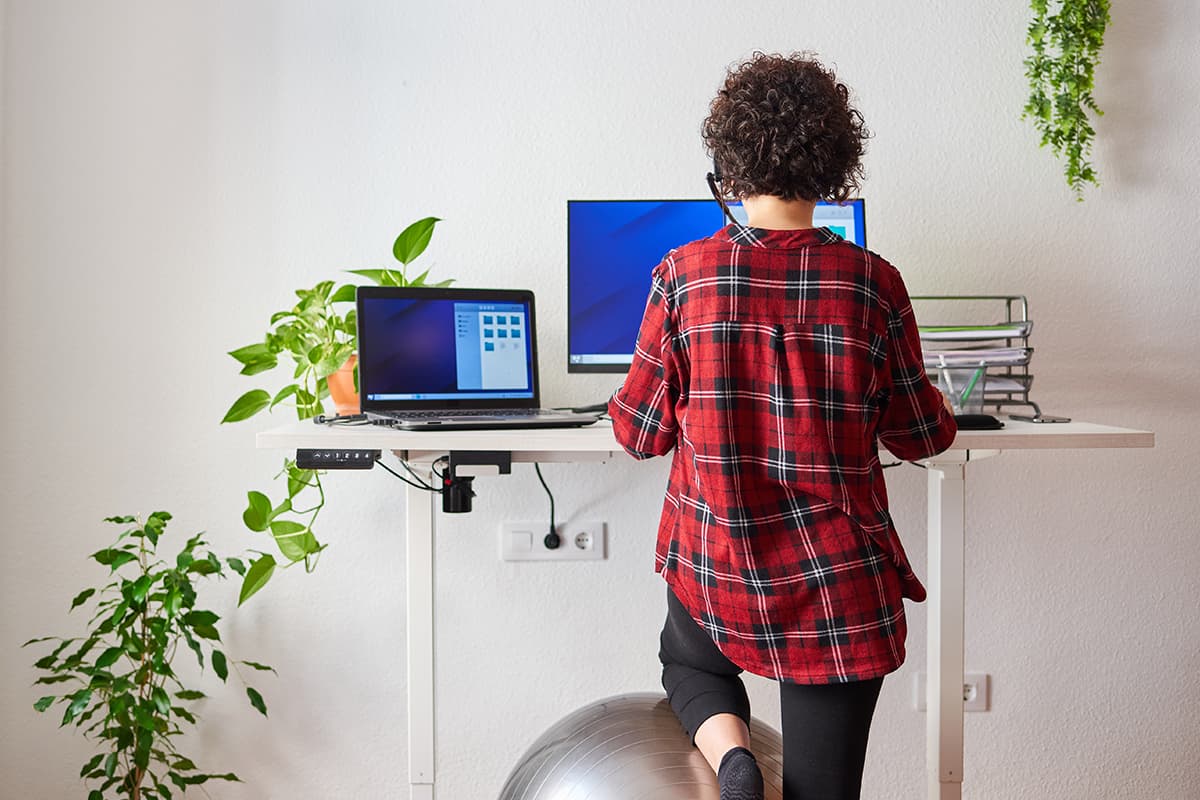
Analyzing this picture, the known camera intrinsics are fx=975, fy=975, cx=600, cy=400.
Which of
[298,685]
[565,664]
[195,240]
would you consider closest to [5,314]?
[195,240]

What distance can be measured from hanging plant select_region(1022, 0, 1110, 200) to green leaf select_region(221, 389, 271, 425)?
5.31 feet

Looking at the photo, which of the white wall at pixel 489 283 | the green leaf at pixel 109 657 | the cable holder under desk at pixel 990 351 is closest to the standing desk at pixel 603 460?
the cable holder under desk at pixel 990 351

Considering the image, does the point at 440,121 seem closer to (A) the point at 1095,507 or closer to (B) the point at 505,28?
(B) the point at 505,28

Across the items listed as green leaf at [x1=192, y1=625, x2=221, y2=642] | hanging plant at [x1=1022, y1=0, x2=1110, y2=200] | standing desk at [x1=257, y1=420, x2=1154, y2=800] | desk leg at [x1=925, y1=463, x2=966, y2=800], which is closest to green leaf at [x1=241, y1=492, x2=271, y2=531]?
green leaf at [x1=192, y1=625, x2=221, y2=642]

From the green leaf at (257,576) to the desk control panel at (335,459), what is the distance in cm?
58

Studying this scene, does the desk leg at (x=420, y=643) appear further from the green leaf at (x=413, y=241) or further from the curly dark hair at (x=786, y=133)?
the curly dark hair at (x=786, y=133)

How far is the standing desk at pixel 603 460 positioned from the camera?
1.42 meters

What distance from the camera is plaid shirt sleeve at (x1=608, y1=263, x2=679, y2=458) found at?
1187mm

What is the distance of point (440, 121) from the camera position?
202cm

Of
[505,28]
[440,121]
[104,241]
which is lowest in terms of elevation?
[104,241]

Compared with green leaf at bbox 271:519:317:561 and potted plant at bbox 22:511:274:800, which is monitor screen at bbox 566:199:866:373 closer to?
green leaf at bbox 271:519:317:561


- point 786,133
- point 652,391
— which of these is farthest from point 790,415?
point 786,133

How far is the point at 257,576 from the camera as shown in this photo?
188 centimetres

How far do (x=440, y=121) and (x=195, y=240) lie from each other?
1.84 ft
